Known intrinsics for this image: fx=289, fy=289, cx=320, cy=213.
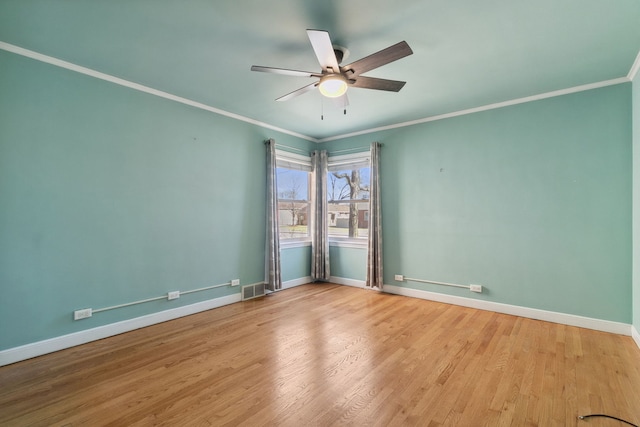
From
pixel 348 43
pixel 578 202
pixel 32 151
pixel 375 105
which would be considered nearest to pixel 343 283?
pixel 375 105

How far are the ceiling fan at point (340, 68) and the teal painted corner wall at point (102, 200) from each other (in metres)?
1.83

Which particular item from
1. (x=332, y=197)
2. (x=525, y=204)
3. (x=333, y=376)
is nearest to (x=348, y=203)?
(x=332, y=197)

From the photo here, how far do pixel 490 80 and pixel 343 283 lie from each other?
3.72 m

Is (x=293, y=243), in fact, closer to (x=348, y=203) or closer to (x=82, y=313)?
(x=348, y=203)

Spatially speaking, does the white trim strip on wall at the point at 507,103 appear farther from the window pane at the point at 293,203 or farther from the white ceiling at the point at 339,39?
the window pane at the point at 293,203

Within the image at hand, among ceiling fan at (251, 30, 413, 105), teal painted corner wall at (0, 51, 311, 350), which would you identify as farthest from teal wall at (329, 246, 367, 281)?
ceiling fan at (251, 30, 413, 105)

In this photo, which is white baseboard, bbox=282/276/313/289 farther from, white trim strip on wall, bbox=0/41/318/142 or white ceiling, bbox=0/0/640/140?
white ceiling, bbox=0/0/640/140

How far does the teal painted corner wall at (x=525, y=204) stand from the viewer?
310 centimetres

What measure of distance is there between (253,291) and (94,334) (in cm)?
194

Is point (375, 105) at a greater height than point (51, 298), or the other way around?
point (375, 105)

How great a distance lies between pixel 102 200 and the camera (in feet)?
9.76

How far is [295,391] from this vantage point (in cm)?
205

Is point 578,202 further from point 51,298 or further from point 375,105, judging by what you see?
point 51,298

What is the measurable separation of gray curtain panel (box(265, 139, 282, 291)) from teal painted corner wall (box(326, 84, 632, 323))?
5.90ft
